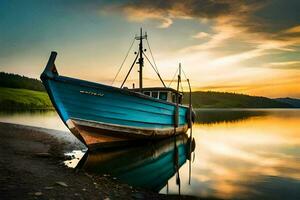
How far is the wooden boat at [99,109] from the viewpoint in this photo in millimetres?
16062

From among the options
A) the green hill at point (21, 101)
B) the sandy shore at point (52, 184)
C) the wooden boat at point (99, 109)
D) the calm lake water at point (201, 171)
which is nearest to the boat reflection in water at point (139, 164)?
the calm lake water at point (201, 171)

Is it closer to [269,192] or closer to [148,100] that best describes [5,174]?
[269,192]

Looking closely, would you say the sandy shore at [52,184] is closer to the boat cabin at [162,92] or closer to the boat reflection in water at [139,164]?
the boat reflection in water at [139,164]

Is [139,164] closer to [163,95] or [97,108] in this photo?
[97,108]

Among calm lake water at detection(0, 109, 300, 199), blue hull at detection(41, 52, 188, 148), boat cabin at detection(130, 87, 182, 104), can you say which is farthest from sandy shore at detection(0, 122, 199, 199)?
boat cabin at detection(130, 87, 182, 104)

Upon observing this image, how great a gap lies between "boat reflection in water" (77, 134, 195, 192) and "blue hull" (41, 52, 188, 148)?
1.23 meters

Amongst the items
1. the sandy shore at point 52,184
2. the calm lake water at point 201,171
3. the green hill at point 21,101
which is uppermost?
the green hill at point 21,101

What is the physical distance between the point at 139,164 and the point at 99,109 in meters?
4.27

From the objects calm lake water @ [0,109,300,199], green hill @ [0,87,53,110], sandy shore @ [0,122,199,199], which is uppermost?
green hill @ [0,87,53,110]

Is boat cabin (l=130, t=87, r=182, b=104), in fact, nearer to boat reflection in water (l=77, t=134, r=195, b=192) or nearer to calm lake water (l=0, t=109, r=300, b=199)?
calm lake water (l=0, t=109, r=300, b=199)

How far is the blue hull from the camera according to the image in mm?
16109

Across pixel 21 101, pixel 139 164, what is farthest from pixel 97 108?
pixel 21 101

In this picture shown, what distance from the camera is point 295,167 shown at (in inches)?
721

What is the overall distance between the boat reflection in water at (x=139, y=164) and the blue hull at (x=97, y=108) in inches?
48.6
